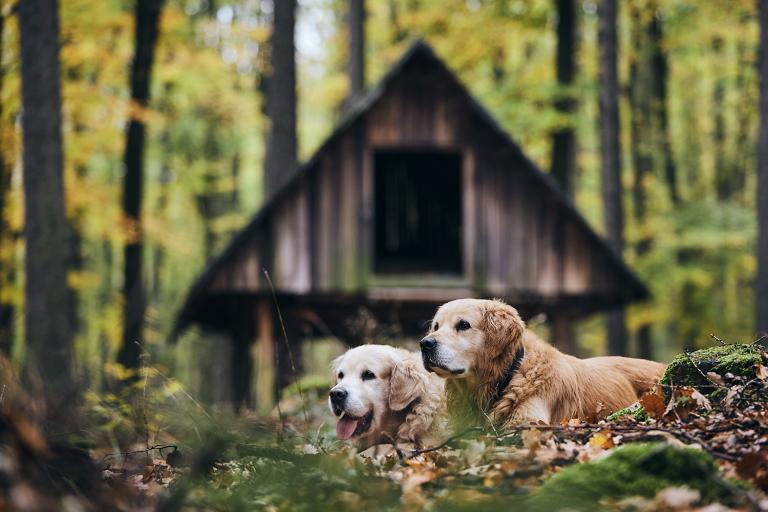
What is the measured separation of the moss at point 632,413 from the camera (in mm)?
4543

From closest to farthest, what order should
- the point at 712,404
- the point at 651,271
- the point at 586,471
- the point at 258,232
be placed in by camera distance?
the point at 586,471, the point at 712,404, the point at 258,232, the point at 651,271

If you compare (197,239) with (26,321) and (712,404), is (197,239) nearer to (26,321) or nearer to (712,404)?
(26,321)

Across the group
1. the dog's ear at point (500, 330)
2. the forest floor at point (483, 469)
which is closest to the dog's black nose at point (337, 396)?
the forest floor at point (483, 469)

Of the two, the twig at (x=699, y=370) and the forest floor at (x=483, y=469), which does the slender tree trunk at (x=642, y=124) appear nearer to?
the twig at (x=699, y=370)

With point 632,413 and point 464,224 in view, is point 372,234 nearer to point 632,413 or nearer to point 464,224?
point 464,224

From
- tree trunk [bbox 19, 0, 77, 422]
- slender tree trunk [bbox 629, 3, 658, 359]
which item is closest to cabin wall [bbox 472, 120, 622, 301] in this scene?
tree trunk [bbox 19, 0, 77, 422]

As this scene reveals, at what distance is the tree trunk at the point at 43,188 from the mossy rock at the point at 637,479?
9.21m

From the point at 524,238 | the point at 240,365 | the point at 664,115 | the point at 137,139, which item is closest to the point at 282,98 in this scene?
the point at 137,139

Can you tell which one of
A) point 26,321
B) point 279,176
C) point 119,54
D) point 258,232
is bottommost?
point 26,321

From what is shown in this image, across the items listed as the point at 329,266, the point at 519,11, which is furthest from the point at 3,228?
the point at 519,11

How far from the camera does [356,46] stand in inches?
816

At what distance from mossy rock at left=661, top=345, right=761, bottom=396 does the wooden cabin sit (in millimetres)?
7838

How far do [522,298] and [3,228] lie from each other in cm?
1123

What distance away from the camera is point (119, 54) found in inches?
784
